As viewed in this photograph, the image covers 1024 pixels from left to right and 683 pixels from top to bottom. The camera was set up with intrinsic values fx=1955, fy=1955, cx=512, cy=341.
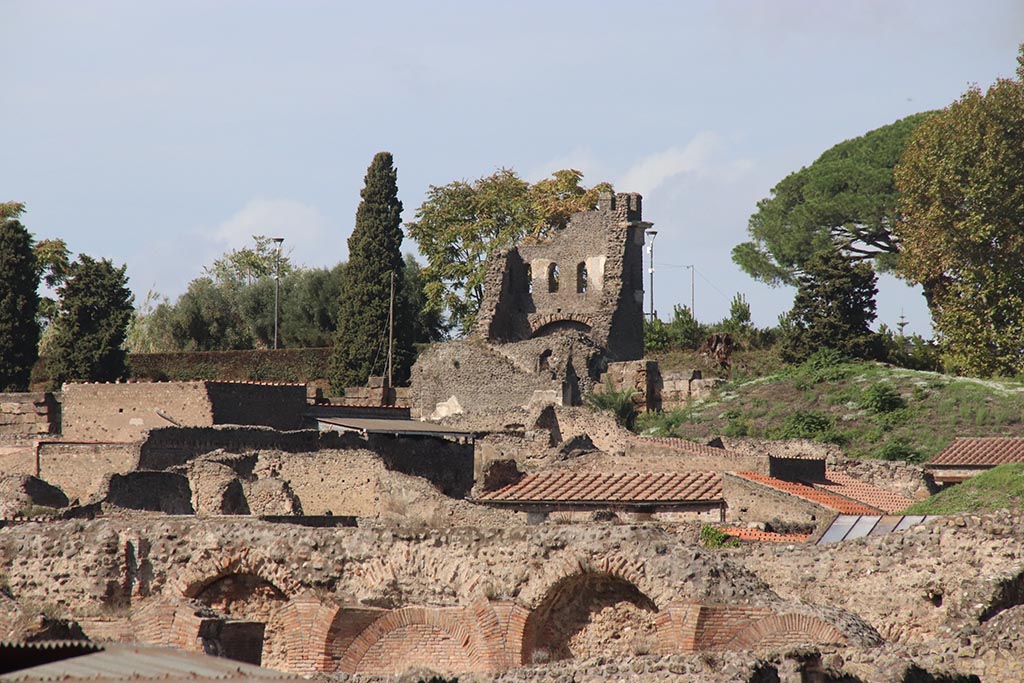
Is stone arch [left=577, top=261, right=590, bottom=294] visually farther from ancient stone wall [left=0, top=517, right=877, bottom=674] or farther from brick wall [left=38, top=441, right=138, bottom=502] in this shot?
ancient stone wall [left=0, top=517, right=877, bottom=674]

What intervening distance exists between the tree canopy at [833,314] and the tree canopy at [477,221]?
834 centimetres

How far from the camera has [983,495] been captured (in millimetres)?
26953

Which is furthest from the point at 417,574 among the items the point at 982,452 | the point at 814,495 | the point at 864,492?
the point at 982,452

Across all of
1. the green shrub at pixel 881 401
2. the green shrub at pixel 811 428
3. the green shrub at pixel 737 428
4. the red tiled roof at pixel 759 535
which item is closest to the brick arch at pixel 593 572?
the red tiled roof at pixel 759 535

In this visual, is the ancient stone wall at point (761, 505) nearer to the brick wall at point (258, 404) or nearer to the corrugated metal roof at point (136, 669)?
the brick wall at point (258, 404)

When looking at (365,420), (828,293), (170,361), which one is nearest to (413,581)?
(365,420)

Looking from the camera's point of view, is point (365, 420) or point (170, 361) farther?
point (170, 361)

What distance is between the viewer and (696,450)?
108ft

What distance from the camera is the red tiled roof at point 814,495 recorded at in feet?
89.0

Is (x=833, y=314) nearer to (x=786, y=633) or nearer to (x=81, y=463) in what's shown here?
(x=81, y=463)

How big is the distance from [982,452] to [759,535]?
1126 centimetres

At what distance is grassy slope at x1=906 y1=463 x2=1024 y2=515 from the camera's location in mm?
26281

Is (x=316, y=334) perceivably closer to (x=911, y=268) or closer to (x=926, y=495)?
(x=911, y=268)

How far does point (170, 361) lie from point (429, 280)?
8.33 meters
